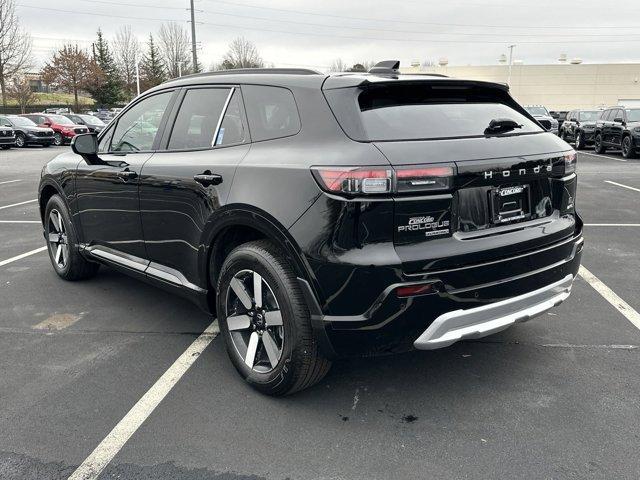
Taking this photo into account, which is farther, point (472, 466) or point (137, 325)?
point (137, 325)

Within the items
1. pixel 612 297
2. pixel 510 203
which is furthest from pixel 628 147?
pixel 510 203

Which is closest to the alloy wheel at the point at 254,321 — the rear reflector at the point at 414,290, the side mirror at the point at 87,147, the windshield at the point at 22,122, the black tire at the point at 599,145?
the rear reflector at the point at 414,290

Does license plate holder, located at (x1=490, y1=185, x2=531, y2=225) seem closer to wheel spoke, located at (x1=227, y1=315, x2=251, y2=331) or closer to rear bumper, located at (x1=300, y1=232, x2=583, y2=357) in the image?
rear bumper, located at (x1=300, y1=232, x2=583, y2=357)

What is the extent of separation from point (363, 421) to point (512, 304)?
0.99 meters

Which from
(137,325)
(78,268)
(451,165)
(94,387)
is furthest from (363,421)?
(78,268)

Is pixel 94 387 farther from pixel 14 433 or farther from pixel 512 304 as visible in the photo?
pixel 512 304

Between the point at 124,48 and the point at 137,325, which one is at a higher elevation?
the point at 124,48

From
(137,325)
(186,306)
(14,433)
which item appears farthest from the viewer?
(186,306)

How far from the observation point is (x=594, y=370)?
347 cm

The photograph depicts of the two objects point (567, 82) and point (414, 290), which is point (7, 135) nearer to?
point (414, 290)

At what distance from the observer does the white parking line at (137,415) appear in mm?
2625

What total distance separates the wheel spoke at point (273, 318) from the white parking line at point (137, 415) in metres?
0.78

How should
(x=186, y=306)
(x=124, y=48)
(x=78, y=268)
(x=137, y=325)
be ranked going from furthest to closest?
(x=124, y=48) < (x=78, y=268) < (x=186, y=306) < (x=137, y=325)

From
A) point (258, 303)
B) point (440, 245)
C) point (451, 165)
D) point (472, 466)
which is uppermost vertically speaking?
point (451, 165)
